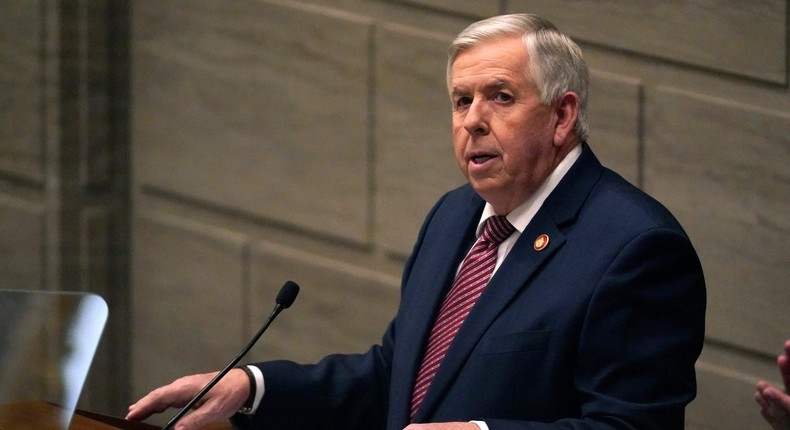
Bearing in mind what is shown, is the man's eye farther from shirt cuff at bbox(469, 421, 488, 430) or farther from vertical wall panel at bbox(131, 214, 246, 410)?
vertical wall panel at bbox(131, 214, 246, 410)

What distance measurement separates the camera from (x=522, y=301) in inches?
104

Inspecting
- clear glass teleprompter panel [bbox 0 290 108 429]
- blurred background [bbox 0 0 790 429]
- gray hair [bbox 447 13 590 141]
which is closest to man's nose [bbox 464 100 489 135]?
gray hair [bbox 447 13 590 141]

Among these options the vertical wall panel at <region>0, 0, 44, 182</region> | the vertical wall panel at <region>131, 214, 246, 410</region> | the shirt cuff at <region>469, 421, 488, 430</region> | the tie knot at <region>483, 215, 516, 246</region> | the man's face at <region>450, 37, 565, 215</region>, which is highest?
the man's face at <region>450, 37, 565, 215</region>

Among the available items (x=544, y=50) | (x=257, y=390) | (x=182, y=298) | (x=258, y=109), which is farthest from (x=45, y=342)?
(x=182, y=298)

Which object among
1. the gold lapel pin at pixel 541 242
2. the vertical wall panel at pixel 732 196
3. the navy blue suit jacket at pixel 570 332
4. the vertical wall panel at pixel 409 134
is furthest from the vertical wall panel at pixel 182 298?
the gold lapel pin at pixel 541 242

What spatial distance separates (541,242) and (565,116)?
0.85 ft

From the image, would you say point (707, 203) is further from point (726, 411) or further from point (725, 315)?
point (726, 411)

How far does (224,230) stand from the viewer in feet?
17.8

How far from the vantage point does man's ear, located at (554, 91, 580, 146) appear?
2.74m

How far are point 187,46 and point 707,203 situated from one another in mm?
2375

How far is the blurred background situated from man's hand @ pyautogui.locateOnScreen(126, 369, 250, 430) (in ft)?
5.57

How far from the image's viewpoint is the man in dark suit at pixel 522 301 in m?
2.49

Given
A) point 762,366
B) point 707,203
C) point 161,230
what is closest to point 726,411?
point 762,366

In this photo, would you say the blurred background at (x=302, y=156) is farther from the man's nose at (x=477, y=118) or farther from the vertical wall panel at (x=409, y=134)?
the man's nose at (x=477, y=118)
